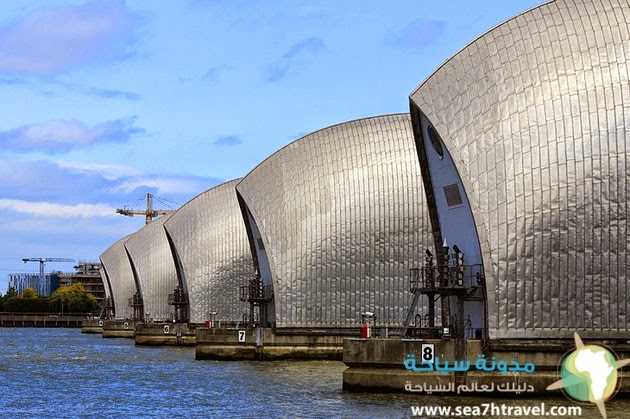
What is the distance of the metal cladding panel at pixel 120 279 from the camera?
135 m

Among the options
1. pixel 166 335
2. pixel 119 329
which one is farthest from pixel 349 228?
pixel 119 329

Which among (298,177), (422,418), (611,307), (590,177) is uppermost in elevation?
(298,177)

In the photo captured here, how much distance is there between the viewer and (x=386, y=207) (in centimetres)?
6412

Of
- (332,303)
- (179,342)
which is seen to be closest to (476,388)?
(332,303)

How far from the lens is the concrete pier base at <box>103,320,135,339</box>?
116 m

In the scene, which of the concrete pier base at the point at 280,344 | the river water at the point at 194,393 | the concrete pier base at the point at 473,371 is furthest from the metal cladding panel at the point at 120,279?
the concrete pier base at the point at 473,371

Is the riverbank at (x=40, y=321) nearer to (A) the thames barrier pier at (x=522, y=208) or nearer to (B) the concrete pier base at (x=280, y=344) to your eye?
(B) the concrete pier base at (x=280, y=344)

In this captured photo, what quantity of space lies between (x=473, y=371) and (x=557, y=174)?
8.19 m

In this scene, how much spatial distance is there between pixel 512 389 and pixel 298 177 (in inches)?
1241

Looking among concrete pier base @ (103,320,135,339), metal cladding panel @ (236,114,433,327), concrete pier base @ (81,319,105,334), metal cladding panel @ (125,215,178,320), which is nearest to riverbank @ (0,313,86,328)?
concrete pier base @ (81,319,105,334)

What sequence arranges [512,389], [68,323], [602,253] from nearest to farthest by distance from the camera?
[512,389] < [602,253] < [68,323]

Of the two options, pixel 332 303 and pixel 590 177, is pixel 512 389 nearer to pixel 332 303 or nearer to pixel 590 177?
pixel 590 177

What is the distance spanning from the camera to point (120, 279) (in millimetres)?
138500

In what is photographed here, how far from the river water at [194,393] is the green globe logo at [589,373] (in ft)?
2.29
